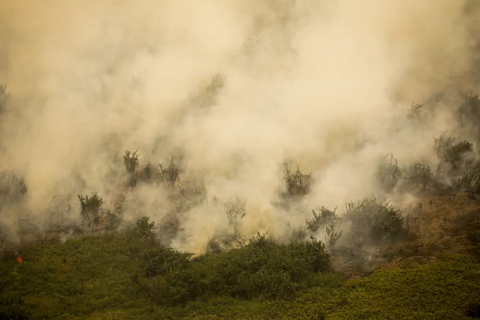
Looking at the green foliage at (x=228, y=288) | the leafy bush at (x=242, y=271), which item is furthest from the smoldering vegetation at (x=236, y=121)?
the green foliage at (x=228, y=288)

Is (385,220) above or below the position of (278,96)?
below

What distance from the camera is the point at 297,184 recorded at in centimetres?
1859

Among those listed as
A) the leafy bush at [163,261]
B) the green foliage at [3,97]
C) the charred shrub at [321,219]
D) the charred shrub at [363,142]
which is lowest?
the leafy bush at [163,261]

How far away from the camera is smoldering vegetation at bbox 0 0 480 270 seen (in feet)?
58.5

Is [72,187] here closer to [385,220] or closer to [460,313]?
[385,220]

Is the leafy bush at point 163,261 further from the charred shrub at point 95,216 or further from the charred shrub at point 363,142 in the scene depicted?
the charred shrub at point 363,142

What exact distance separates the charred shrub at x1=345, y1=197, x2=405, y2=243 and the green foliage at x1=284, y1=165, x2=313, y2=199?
228 cm

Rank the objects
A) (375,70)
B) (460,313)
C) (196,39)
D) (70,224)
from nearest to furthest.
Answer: (460,313)
(70,224)
(375,70)
(196,39)

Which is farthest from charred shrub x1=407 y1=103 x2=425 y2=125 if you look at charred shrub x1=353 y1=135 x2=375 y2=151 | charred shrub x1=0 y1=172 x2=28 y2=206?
charred shrub x1=0 y1=172 x2=28 y2=206

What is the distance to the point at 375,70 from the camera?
23.2m

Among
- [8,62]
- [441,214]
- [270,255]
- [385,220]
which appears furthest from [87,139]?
[441,214]

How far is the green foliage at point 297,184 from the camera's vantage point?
1848 centimetres

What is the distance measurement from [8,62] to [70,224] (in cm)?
1301

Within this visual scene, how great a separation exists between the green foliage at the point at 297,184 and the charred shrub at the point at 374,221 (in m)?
2.28
